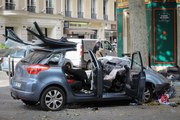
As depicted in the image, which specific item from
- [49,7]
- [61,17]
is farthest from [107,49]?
[61,17]

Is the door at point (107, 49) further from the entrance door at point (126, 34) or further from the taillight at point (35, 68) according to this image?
the taillight at point (35, 68)

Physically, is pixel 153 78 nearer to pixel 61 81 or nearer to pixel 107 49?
pixel 61 81

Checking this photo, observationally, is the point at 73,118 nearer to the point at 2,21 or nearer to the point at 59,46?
the point at 59,46

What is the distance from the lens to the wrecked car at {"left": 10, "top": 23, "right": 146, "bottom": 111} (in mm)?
9812

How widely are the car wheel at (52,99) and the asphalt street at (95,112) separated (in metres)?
0.16

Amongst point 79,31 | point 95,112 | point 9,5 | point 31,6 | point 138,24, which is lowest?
point 95,112

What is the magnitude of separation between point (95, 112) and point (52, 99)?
1078 millimetres

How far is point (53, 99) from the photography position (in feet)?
32.6

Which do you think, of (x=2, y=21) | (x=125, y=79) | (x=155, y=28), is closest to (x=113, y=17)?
(x=2, y=21)

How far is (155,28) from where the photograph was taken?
1745 centimetres

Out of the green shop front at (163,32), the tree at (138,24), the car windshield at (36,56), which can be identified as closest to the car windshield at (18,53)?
the green shop front at (163,32)

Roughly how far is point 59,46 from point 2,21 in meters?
29.0

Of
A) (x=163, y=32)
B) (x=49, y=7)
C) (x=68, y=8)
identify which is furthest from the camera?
(x=68, y=8)

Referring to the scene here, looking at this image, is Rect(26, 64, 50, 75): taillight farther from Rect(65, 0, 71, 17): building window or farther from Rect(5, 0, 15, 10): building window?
Rect(65, 0, 71, 17): building window
